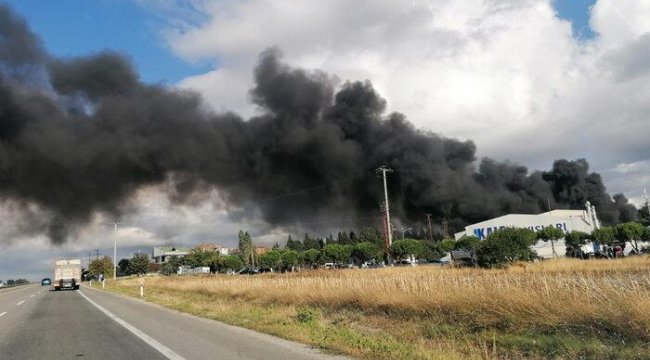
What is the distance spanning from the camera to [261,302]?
24094 millimetres

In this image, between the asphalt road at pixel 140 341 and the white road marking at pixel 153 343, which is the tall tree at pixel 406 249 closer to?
the asphalt road at pixel 140 341

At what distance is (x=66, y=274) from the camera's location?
5538 cm

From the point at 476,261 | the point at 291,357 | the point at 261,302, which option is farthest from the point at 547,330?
the point at 476,261

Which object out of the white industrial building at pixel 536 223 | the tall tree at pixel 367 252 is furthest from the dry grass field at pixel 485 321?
the tall tree at pixel 367 252

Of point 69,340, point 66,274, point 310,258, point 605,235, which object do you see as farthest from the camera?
point 310,258

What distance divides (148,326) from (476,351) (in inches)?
400

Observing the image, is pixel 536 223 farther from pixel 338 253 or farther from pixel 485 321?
pixel 485 321

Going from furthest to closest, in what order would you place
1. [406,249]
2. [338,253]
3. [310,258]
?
[310,258]
[338,253]
[406,249]

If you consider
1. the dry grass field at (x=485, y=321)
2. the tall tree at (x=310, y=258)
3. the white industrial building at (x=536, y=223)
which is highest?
the white industrial building at (x=536, y=223)

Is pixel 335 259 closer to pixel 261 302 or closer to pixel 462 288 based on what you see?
pixel 261 302

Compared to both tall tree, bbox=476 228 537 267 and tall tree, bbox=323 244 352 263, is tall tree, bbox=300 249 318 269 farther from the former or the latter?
tall tree, bbox=476 228 537 267

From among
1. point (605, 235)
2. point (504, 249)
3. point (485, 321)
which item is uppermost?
point (605, 235)

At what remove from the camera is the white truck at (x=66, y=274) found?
54.8 meters

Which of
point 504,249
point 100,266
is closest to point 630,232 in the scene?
point 504,249
